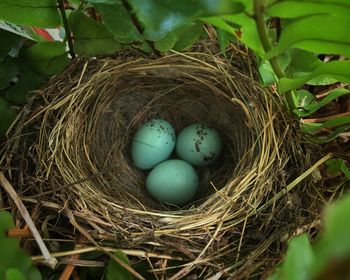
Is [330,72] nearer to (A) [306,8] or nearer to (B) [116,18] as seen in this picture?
(A) [306,8]

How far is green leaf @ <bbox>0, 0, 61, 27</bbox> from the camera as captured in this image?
80cm

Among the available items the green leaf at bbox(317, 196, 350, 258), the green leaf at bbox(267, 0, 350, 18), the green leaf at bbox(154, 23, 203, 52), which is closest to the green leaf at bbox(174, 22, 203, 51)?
the green leaf at bbox(154, 23, 203, 52)

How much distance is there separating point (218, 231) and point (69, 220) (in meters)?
0.25

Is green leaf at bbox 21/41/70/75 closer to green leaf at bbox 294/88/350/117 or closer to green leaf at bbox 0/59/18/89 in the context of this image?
green leaf at bbox 0/59/18/89

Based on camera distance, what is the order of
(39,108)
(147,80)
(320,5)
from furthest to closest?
1. (147,80)
2. (39,108)
3. (320,5)

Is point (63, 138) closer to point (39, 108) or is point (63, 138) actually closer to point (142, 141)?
point (39, 108)

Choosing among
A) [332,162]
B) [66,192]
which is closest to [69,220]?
[66,192]

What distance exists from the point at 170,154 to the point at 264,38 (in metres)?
0.57

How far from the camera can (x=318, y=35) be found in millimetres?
648

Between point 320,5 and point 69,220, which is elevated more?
point 320,5

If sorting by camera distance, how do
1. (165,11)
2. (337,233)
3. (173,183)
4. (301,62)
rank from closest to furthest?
(337,233)
(165,11)
(301,62)
(173,183)

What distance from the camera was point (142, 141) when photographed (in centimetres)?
116

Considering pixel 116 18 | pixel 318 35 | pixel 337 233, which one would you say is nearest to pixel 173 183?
pixel 116 18

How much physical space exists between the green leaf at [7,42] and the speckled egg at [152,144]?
35 centimetres
